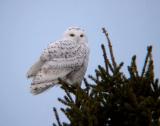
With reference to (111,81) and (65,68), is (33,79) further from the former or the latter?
(111,81)

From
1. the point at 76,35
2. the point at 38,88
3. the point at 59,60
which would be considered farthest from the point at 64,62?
the point at 38,88

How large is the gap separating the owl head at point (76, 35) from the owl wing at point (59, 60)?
0.09 metres

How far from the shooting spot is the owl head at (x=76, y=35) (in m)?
5.76

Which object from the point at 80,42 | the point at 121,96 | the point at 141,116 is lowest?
the point at 141,116

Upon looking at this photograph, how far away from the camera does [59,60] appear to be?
5.57 m

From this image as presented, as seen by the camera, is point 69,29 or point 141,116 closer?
point 141,116

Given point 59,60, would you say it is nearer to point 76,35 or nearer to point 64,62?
point 64,62

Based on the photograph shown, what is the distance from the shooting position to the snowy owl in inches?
205

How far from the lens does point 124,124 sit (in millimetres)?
3098

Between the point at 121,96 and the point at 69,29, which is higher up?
the point at 69,29

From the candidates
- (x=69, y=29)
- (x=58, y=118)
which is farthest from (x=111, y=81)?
(x=69, y=29)

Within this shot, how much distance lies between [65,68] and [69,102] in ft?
7.76

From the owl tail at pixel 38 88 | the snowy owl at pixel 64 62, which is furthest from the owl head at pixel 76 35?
the owl tail at pixel 38 88

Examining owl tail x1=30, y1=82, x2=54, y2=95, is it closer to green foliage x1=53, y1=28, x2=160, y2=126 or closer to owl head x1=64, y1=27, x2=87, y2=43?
owl head x1=64, y1=27, x2=87, y2=43
